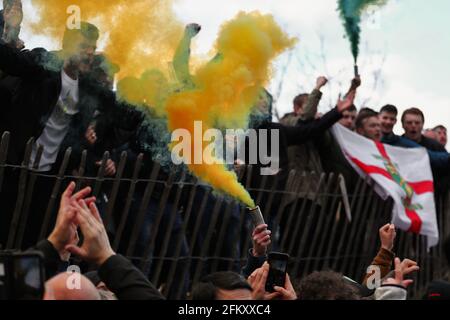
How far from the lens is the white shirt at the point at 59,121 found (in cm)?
721

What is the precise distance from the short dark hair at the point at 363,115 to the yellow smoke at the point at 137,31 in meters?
4.14

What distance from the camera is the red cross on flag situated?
10.4m

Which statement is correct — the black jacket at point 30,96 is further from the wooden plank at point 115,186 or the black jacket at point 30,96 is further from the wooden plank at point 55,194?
the wooden plank at point 115,186

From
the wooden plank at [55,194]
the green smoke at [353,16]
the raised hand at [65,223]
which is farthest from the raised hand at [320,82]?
the raised hand at [65,223]

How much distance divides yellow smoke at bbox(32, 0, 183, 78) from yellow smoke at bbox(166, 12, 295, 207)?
1.18 feet

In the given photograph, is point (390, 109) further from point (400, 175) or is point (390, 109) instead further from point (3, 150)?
point (3, 150)

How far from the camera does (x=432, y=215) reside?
10.8 metres

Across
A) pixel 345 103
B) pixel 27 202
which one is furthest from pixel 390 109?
pixel 27 202

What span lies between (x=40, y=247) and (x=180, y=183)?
3.84 metres

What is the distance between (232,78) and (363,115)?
4.26 metres

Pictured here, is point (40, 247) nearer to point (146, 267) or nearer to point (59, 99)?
point (59, 99)

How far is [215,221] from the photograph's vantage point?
836 centimetres
